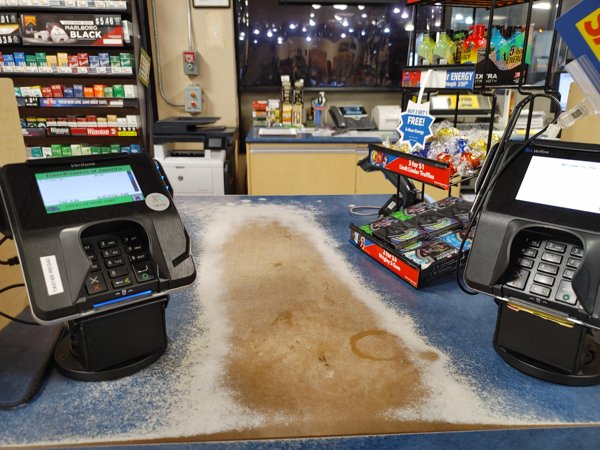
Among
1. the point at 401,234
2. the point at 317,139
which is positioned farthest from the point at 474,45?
the point at 317,139

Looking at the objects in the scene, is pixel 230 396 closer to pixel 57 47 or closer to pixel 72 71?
pixel 72 71

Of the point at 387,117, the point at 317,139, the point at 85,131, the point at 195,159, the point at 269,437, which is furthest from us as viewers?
the point at 387,117

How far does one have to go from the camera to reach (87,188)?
79 cm

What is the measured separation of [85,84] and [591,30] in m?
3.54

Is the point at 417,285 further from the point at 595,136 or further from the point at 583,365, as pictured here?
the point at 595,136

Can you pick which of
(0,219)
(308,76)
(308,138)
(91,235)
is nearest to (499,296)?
(91,235)

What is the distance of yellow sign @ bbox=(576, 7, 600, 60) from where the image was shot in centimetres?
69

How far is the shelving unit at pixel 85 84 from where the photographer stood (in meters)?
3.18

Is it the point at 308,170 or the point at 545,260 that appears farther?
the point at 308,170

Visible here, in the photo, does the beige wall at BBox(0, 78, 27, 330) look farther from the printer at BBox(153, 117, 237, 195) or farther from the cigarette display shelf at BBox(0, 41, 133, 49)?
the cigarette display shelf at BBox(0, 41, 133, 49)

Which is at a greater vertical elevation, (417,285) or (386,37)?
(386,37)

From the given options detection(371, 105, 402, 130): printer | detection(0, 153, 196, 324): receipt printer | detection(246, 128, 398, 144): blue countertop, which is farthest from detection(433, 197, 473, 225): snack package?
detection(371, 105, 402, 130): printer

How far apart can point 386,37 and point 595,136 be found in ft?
8.13

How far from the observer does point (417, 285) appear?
109cm
